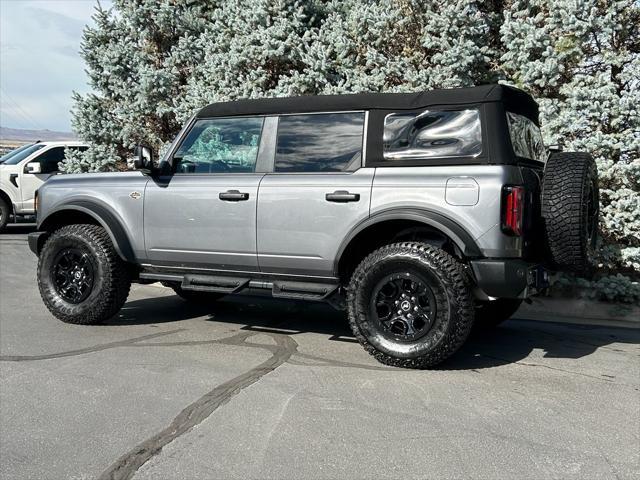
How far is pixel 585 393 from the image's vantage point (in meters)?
4.39

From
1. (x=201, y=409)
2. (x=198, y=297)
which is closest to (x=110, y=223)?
(x=198, y=297)

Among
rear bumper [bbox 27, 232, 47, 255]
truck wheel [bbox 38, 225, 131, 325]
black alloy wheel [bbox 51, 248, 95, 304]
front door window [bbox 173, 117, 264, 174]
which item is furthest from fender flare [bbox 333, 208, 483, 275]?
rear bumper [bbox 27, 232, 47, 255]

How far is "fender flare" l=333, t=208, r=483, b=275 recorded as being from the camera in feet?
15.3

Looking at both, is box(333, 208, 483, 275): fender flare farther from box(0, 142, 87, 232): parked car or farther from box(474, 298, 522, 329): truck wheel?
box(0, 142, 87, 232): parked car

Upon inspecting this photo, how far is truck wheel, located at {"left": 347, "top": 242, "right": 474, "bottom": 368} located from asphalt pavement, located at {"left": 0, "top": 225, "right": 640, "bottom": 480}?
0.60ft

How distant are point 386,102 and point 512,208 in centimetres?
135

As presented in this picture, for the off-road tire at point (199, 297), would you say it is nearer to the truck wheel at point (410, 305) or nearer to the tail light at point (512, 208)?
the truck wheel at point (410, 305)

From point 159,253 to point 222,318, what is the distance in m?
1.13

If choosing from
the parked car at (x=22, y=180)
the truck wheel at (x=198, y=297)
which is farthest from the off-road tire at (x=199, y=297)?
the parked car at (x=22, y=180)

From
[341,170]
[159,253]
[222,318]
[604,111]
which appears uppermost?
[604,111]

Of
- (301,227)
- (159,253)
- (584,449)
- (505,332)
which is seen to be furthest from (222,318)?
(584,449)

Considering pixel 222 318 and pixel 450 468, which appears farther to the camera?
pixel 222 318

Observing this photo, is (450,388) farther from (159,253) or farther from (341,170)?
A: (159,253)

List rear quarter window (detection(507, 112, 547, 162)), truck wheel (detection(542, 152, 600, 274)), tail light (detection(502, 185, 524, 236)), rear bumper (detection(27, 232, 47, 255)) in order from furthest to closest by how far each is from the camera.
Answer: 1. rear bumper (detection(27, 232, 47, 255))
2. rear quarter window (detection(507, 112, 547, 162))
3. truck wheel (detection(542, 152, 600, 274))
4. tail light (detection(502, 185, 524, 236))
